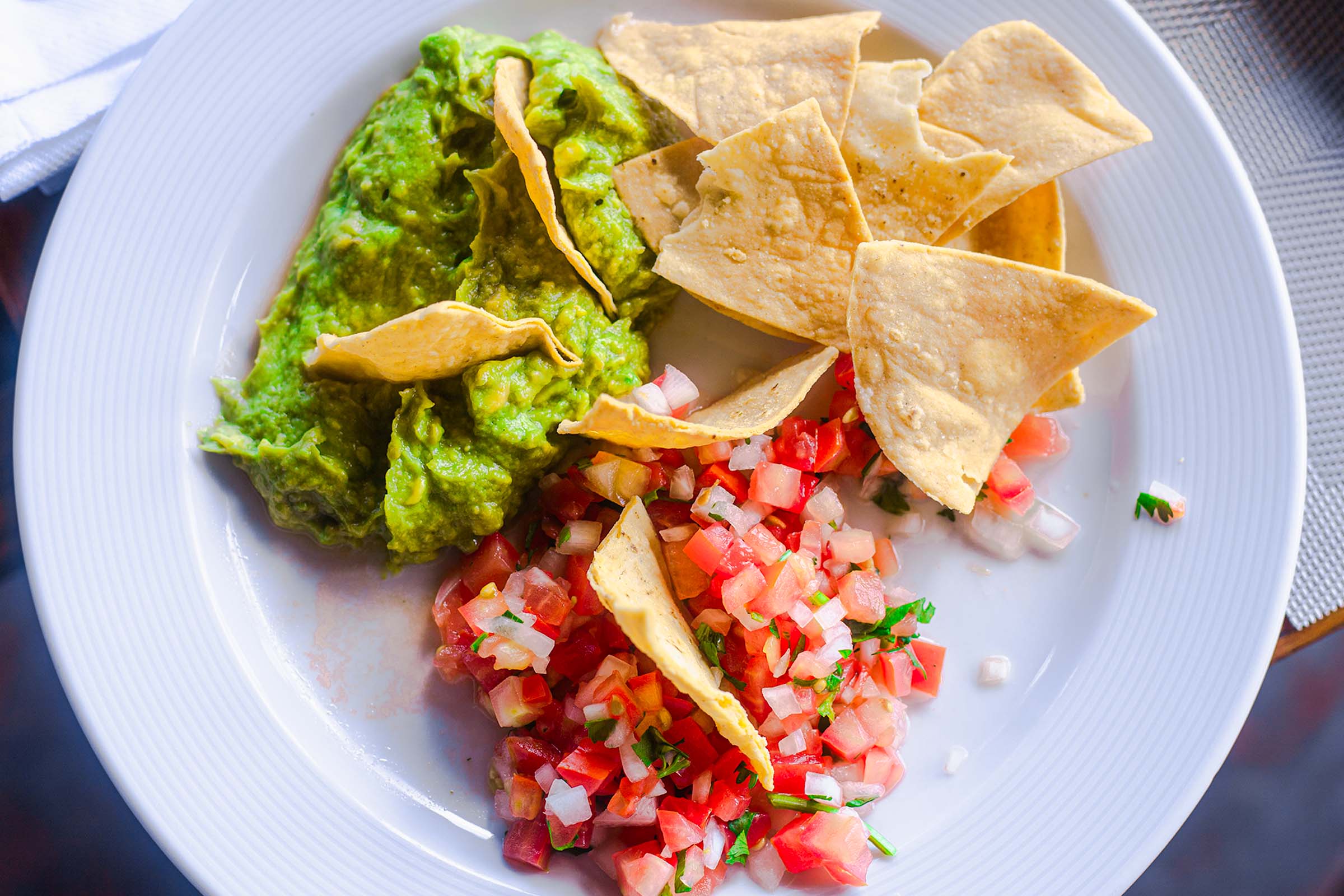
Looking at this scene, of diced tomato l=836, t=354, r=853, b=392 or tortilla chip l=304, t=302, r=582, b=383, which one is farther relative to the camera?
diced tomato l=836, t=354, r=853, b=392

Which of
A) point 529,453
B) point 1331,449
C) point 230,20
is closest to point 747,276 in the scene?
point 529,453

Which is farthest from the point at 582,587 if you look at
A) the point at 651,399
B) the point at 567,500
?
the point at 651,399

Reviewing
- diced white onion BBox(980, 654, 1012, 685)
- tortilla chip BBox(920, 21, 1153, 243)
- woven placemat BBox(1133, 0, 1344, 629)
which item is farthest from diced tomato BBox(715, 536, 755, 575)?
woven placemat BBox(1133, 0, 1344, 629)

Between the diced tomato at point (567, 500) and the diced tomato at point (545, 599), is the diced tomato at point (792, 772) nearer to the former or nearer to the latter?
the diced tomato at point (545, 599)

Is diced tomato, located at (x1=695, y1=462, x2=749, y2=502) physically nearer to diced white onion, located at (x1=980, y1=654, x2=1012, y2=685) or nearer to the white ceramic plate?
the white ceramic plate

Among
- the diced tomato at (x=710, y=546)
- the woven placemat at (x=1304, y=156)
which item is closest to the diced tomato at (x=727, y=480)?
the diced tomato at (x=710, y=546)

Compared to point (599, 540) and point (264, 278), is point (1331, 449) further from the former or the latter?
point (264, 278)
